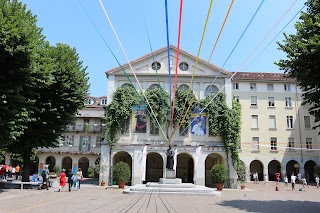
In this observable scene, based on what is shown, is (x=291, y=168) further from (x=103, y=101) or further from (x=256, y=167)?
(x=103, y=101)

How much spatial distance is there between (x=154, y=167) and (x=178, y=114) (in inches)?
331

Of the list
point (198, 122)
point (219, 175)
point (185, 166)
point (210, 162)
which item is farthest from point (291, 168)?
point (219, 175)

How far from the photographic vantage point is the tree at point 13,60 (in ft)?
52.7

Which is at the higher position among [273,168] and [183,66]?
[183,66]

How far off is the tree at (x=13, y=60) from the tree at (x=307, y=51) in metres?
13.6

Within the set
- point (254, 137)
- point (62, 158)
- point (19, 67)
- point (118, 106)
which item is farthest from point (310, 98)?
point (62, 158)

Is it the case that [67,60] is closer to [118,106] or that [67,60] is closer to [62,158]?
[118,106]

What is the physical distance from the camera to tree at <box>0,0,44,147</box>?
16078 mm

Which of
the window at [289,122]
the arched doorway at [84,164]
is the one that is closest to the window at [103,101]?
the arched doorway at [84,164]

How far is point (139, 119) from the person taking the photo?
34.0 m

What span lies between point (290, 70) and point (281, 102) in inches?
1254

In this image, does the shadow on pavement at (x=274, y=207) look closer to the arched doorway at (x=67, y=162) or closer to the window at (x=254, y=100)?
the window at (x=254, y=100)

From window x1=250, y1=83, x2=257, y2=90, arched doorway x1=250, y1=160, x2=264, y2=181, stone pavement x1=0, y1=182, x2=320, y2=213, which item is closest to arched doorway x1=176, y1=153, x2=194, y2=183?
arched doorway x1=250, y1=160, x2=264, y2=181

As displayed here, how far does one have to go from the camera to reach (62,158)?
2060 inches
